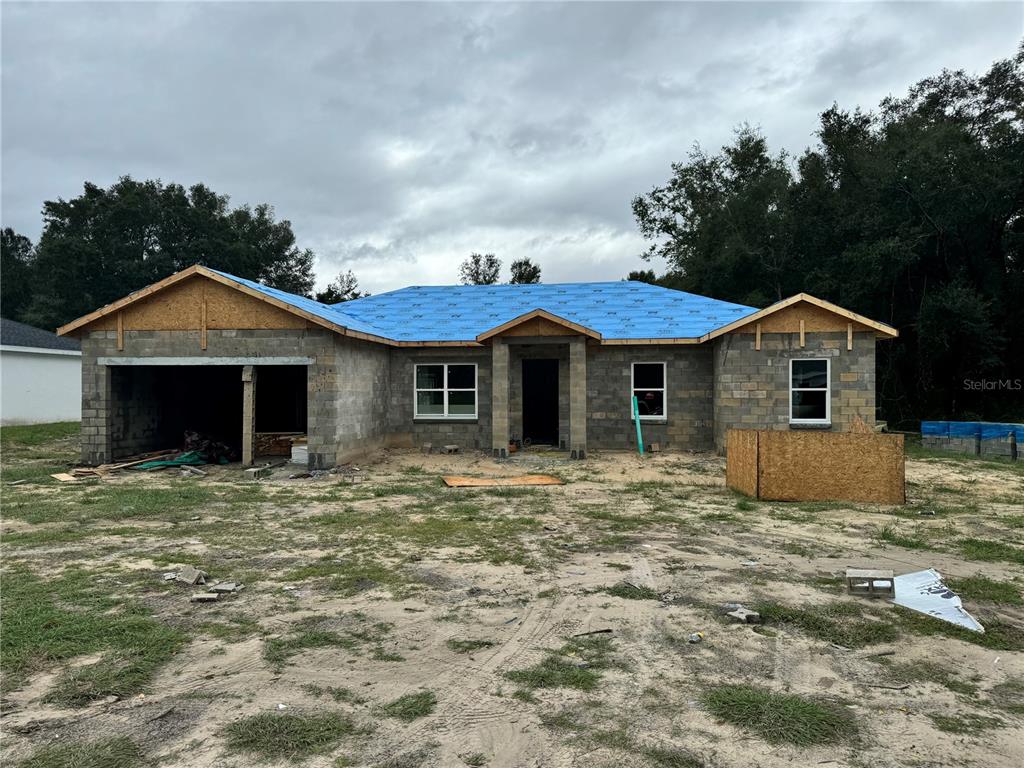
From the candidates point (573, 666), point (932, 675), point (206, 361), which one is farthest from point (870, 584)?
point (206, 361)

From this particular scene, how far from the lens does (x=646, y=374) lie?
17562mm

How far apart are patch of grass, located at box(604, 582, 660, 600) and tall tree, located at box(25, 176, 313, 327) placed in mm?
46280

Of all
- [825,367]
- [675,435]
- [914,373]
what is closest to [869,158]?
[914,373]

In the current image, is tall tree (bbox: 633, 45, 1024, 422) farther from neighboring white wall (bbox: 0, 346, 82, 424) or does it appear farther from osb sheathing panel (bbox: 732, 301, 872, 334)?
neighboring white wall (bbox: 0, 346, 82, 424)

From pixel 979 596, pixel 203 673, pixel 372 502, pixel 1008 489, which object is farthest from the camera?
pixel 1008 489

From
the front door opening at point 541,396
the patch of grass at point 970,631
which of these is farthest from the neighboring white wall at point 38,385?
the patch of grass at point 970,631

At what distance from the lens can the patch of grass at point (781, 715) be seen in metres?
3.42

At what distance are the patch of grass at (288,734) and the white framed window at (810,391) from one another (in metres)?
14.7

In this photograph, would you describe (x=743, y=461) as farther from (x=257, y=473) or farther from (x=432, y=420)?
(x=257, y=473)

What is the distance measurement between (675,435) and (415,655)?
13817mm

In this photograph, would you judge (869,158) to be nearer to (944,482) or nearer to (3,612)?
(944,482)

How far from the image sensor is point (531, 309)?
20.7 metres

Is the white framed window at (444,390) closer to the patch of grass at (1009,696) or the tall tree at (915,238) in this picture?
the patch of grass at (1009,696)

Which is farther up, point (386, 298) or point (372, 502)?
point (386, 298)
